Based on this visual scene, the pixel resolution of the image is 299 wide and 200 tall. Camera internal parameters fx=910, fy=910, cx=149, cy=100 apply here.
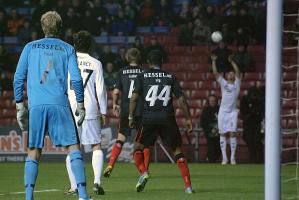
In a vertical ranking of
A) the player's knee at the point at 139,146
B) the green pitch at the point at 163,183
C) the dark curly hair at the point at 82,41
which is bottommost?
the green pitch at the point at 163,183

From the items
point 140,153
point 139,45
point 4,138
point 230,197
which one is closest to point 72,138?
point 230,197

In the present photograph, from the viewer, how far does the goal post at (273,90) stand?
7.24 meters

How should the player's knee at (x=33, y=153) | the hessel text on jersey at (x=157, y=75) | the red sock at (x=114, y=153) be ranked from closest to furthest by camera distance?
the player's knee at (x=33, y=153) < the hessel text on jersey at (x=157, y=75) < the red sock at (x=114, y=153)

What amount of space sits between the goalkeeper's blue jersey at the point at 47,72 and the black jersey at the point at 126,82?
18.0ft

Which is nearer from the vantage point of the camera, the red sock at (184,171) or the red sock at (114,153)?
the red sock at (184,171)

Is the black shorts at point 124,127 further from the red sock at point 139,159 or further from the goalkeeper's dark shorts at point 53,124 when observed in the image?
the goalkeeper's dark shorts at point 53,124

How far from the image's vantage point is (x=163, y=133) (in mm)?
12922

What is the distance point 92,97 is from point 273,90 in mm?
5181

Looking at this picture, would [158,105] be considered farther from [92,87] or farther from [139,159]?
[92,87]

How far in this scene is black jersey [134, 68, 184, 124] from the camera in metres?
12.7

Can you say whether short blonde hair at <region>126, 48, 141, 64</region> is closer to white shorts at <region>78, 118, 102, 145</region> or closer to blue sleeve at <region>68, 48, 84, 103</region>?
white shorts at <region>78, 118, 102, 145</region>

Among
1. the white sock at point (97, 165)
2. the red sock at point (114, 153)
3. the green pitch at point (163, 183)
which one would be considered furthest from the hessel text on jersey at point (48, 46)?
the red sock at point (114, 153)

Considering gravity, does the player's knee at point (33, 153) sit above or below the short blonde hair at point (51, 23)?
below

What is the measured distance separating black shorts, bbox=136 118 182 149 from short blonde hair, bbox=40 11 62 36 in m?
3.51
